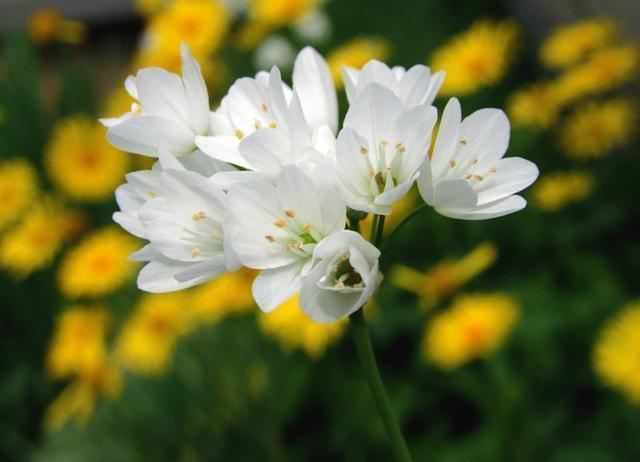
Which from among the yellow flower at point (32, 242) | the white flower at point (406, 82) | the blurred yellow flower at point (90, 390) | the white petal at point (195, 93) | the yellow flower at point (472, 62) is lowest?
the blurred yellow flower at point (90, 390)

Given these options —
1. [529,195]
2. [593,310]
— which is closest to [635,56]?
[529,195]

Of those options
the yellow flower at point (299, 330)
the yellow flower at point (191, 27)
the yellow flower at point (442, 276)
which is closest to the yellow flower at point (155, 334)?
the yellow flower at point (299, 330)

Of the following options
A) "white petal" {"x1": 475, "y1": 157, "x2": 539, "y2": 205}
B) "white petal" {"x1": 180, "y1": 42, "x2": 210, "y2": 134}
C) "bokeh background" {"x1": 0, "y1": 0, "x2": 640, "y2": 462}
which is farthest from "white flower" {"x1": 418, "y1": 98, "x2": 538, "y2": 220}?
"bokeh background" {"x1": 0, "y1": 0, "x2": 640, "y2": 462}

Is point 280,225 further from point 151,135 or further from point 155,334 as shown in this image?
point 155,334

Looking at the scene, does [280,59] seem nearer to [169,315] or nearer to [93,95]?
[93,95]

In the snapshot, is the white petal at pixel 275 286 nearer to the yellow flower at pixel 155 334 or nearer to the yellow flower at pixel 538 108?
the yellow flower at pixel 155 334

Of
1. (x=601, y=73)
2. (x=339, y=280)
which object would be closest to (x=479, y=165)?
(x=339, y=280)
